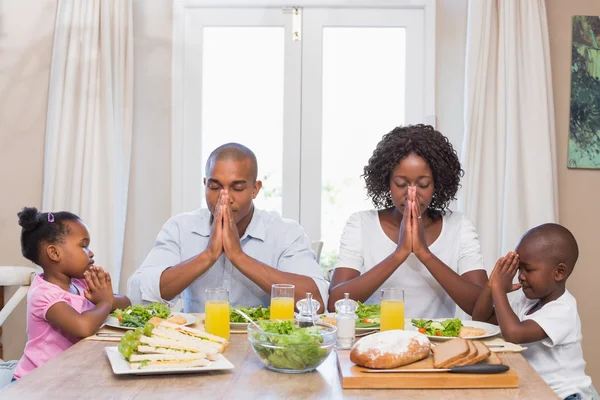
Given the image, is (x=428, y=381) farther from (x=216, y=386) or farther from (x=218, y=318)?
(x=218, y=318)

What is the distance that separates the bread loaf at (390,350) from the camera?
1687 millimetres

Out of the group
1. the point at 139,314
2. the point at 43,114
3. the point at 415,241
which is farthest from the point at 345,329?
the point at 43,114

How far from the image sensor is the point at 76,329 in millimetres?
2154

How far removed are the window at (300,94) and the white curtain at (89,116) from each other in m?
0.36

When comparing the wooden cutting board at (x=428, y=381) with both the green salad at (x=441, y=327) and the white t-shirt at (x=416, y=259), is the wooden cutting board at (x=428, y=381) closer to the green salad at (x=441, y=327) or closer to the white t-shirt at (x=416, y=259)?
the green salad at (x=441, y=327)

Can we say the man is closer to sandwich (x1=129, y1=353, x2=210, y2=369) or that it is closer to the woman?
the woman

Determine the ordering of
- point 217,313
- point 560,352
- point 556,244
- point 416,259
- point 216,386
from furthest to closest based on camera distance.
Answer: point 416,259, point 556,244, point 560,352, point 217,313, point 216,386

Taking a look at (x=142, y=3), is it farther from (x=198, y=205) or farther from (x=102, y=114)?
(x=198, y=205)

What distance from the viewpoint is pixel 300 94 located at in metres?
4.39

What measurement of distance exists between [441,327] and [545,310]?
34cm

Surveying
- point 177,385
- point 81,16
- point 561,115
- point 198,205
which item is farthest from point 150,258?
point 561,115

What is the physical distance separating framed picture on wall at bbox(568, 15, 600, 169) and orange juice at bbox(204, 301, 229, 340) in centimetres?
284

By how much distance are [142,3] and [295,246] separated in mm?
2261

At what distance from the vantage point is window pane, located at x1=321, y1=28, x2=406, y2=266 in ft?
14.4
